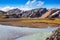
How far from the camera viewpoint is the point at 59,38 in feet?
60.9

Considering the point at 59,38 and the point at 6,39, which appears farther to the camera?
the point at 6,39

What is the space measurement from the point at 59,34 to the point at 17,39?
13353mm

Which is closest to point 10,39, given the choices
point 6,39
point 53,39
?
point 6,39

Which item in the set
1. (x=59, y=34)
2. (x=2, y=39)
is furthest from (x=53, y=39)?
(x=2, y=39)

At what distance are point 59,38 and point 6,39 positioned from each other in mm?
13015

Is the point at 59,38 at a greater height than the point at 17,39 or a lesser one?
greater

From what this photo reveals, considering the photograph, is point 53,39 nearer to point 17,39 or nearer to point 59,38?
point 59,38

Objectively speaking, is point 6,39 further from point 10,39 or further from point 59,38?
point 59,38

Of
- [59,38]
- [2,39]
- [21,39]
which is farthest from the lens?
[21,39]

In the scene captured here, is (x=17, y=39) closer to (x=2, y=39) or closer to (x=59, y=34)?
(x=2, y=39)

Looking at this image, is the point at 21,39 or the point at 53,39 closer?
the point at 53,39

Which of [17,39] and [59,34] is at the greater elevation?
[59,34]

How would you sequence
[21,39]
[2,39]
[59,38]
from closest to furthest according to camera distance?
1. [59,38]
2. [2,39]
3. [21,39]

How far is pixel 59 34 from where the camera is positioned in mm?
19328
